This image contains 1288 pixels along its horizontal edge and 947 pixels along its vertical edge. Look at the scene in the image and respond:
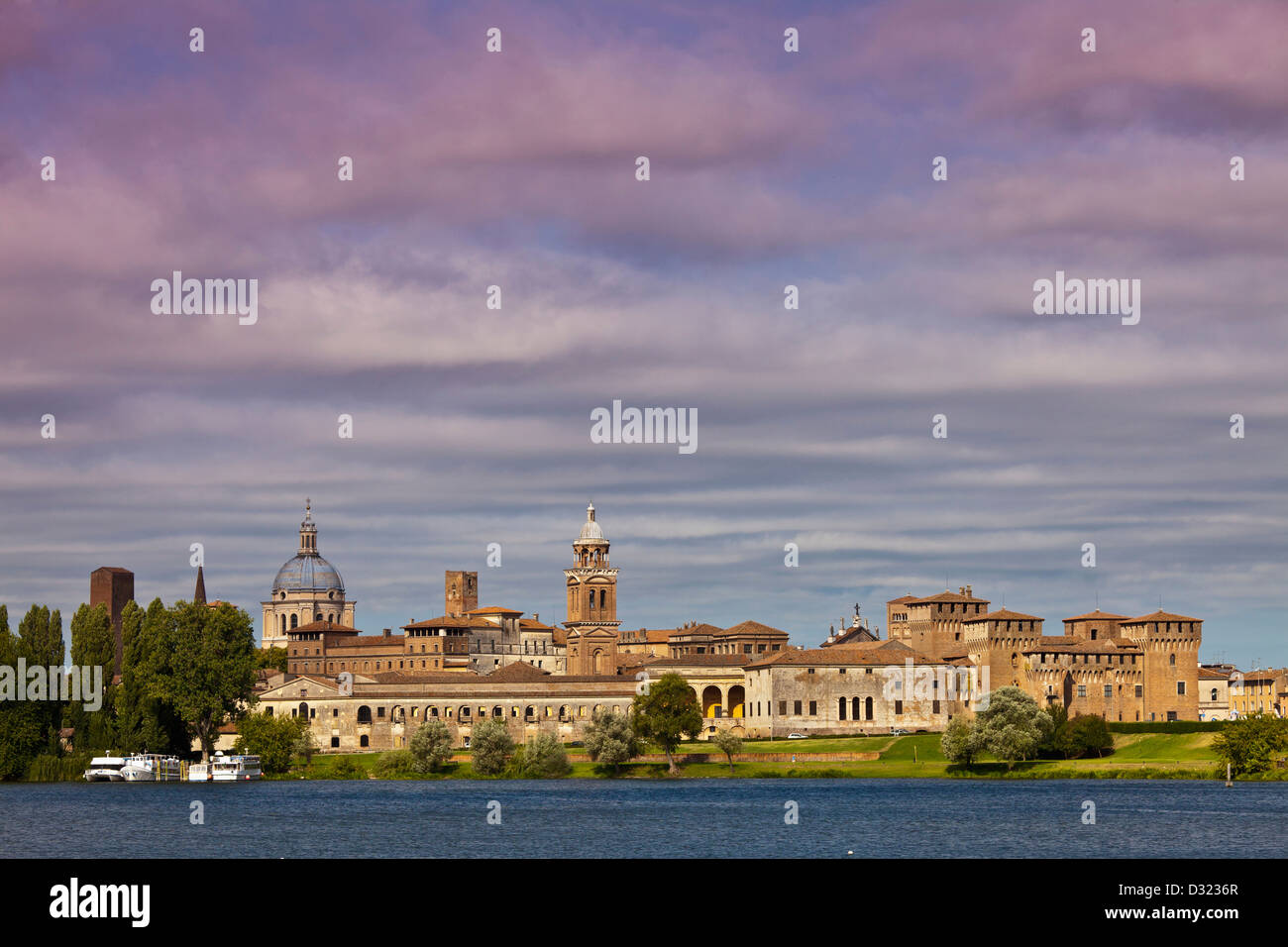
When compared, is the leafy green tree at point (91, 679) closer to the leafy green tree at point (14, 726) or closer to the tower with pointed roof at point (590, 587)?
the leafy green tree at point (14, 726)

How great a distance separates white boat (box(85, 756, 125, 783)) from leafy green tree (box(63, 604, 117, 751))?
1200mm

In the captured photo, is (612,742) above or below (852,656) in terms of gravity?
below

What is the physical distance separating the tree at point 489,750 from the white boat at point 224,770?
1435 centimetres

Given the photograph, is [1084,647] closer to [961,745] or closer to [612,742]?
[961,745]

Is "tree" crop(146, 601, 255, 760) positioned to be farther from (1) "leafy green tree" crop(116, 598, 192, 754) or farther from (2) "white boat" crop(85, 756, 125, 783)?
(2) "white boat" crop(85, 756, 125, 783)

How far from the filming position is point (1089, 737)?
102m

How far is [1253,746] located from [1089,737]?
16807 mm

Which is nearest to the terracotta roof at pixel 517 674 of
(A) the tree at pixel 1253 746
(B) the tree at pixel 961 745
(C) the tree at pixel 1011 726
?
(B) the tree at pixel 961 745

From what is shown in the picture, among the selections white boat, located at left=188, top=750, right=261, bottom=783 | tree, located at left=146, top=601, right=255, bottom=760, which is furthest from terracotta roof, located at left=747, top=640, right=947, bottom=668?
tree, located at left=146, top=601, right=255, bottom=760

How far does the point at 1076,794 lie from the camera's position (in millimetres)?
79188

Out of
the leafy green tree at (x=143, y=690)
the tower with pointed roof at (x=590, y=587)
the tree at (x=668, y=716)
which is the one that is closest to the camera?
the leafy green tree at (x=143, y=690)

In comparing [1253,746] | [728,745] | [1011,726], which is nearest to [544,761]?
[728,745]

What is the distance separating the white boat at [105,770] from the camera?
9200 cm
